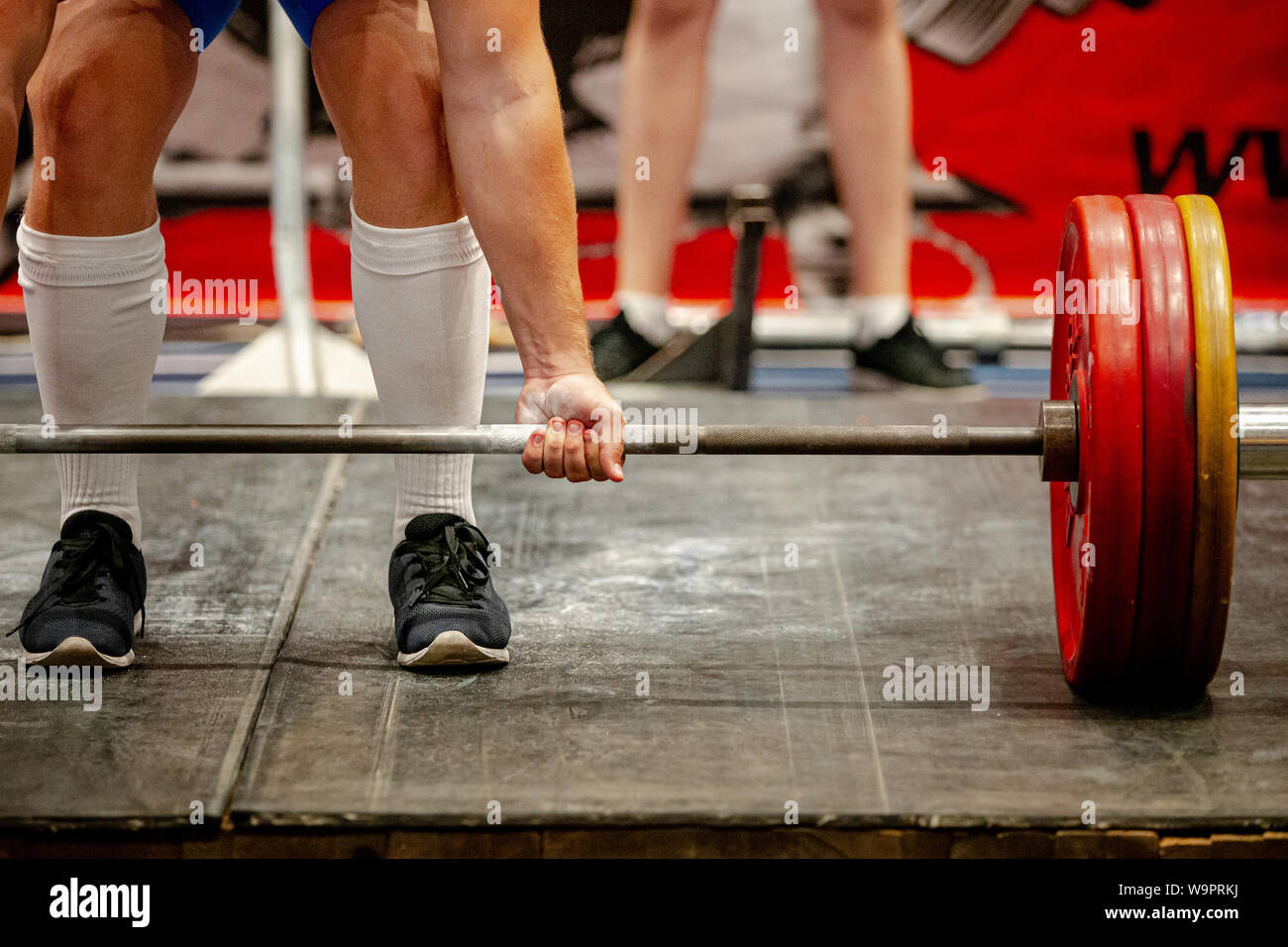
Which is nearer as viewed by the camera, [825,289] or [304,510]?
[304,510]

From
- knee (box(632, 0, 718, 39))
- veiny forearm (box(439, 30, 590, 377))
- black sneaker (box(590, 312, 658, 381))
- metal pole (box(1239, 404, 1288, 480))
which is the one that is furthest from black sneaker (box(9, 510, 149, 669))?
knee (box(632, 0, 718, 39))

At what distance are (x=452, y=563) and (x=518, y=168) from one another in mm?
418

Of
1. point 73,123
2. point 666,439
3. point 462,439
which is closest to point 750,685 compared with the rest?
point 666,439

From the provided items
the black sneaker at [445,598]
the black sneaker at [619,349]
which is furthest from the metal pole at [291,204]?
the black sneaker at [445,598]

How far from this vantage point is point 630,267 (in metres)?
2.73

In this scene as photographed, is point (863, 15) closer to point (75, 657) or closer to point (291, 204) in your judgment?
point (291, 204)

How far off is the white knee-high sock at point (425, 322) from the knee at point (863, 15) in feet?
4.86

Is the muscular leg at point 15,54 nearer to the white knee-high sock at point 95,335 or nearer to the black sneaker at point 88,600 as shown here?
the white knee-high sock at point 95,335

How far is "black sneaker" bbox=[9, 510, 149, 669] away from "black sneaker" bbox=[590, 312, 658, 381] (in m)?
1.25

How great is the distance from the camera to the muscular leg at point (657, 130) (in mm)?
2705

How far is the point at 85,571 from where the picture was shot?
1.47 meters
